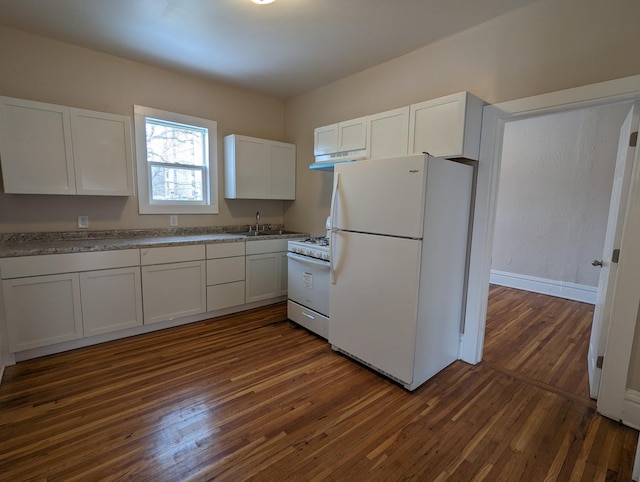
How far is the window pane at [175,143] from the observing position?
341 centimetres

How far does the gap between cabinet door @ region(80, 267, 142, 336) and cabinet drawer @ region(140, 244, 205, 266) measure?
14 cm

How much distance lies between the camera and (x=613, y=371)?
1.93 meters

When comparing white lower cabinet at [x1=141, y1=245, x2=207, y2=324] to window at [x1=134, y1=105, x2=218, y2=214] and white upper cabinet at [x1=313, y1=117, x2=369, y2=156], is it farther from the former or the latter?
white upper cabinet at [x1=313, y1=117, x2=369, y2=156]

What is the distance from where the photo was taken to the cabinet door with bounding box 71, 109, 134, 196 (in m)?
2.75

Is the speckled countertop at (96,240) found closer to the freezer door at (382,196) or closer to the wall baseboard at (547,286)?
the freezer door at (382,196)

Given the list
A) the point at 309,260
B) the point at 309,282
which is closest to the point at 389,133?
the point at 309,260

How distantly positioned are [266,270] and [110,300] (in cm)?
160

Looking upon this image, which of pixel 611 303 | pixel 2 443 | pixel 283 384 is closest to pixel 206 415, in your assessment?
pixel 283 384

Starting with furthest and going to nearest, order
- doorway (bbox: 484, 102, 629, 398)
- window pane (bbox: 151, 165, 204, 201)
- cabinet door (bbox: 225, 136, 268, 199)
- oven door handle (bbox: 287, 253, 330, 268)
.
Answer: doorway (bbox: 484, 102, 629, 398)
cabinet door (bbox: 225, 136, 268, 199)
window pane (bbox: 151, 165, 204, 201)
oven door handle (bbox: 287, 253, 330, 268)

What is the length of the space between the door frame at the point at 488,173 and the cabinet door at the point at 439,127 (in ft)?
0.96

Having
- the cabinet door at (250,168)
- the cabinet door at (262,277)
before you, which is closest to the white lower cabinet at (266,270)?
the cabinet door at (262,277)

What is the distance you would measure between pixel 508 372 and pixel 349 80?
3.27 m

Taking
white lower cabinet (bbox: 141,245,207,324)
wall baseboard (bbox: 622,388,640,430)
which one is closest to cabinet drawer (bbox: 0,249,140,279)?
white lower cabinet (bbox: 141,245,207,324)

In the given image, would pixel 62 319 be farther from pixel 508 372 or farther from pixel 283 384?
pixel 508 372
